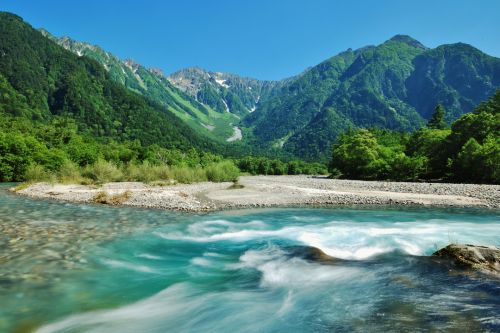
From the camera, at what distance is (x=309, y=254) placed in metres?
13.6

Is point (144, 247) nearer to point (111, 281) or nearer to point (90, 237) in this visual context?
point (90, 237)

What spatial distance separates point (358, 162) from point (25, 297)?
79263 mm

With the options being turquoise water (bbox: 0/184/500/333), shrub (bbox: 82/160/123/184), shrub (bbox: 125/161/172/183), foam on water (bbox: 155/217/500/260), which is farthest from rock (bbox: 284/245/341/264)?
shrub (bbox: 82/160/123/184)

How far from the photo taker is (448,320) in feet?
23.5

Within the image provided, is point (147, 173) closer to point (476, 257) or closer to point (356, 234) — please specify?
point (356, 234)

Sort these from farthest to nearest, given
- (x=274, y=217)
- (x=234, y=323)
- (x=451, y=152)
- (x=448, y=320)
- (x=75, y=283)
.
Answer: (x=451, y=152) → (x=274, y=217) → (x=75, y=283) → (x=234, y=323) → (x=448, y=320)

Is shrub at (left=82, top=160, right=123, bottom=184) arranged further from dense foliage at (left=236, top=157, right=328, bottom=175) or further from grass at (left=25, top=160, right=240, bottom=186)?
dense foliage at (left=236, top=157, right=328, bottom=175)

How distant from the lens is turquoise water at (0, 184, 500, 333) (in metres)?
7.81

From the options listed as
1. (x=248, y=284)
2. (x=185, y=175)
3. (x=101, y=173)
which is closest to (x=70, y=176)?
(x=101, y=173)

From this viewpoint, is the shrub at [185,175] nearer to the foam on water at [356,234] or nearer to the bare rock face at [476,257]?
the foam on water at [356,234]

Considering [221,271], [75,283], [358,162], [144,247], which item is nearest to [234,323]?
[221,271]

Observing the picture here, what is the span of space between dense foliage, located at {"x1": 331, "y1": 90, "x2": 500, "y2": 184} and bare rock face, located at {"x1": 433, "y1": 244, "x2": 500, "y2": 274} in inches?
1844

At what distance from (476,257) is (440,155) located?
197ft

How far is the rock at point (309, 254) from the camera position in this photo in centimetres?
1291
